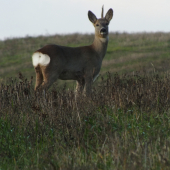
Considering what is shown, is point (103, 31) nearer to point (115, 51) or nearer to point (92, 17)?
point (92, 17)

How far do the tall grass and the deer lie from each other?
53.1 inches

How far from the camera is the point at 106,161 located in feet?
11.7

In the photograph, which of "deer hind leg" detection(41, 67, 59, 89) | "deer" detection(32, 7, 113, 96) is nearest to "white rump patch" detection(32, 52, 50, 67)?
"deer" detection(32, 7, 113, 96)

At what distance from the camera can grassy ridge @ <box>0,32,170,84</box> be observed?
64.8 feet

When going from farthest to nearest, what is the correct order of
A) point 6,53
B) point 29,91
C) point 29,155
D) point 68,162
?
1. point 6,53
2. point 29,91
3. point 29,155
4. point 68,162

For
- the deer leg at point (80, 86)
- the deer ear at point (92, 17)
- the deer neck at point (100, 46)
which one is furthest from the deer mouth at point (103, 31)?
the deer leg at point (80, 86)

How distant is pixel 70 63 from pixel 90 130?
12.0 feet

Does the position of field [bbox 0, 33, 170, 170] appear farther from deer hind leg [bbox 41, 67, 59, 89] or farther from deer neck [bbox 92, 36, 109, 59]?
deer neck [bbox 92, 36, 109, 59]

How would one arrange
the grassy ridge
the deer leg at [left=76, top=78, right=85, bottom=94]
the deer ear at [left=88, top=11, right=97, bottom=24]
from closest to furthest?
the deer leg at [left=76, top=78, right=85, bottom=94], the deer ear at [left=88, top=11, right=97, bottom=24], the grassy ridge

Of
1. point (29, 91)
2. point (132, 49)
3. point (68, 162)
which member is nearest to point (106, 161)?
point (68, 162)

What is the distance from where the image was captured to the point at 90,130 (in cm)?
477

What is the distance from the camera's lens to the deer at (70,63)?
799 cm

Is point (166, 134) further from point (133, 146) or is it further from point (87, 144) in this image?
point (87, 144)

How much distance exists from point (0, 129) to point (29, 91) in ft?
5.32
